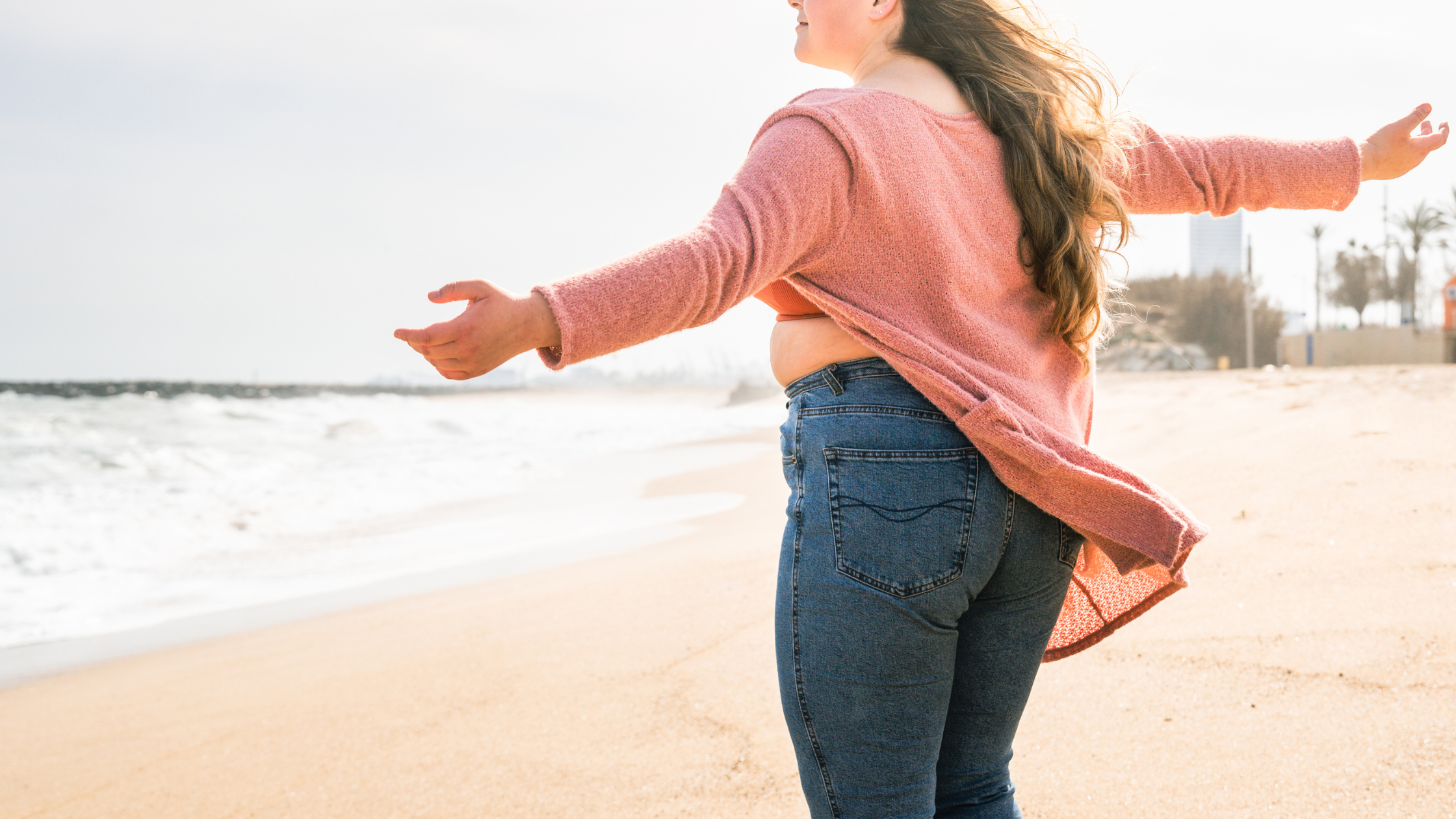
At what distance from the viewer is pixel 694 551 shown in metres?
4.77

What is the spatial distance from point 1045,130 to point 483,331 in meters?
0.75

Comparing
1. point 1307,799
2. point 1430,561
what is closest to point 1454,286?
point 1430,561

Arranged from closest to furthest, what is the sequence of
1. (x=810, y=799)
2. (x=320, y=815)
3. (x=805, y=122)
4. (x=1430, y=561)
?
1. (x=805, y=122)
2. (x=810, y=799)
3. (x=320, y=815)
4. (x=1430, y=561)

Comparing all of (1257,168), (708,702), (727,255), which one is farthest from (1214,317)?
(727,255)

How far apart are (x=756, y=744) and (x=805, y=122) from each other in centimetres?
184

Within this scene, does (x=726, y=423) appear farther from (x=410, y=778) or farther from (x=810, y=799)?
(x=810, y=799)

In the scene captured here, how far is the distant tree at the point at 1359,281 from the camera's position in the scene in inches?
1412

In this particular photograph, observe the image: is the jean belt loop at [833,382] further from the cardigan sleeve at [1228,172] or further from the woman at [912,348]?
the cardigan sleeve at [1228,172]

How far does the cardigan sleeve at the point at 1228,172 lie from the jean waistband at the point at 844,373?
0.54 metres

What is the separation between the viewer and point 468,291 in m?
0.86

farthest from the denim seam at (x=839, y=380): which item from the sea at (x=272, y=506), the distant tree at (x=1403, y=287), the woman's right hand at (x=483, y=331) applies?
the distant tree at (x=1403, y=287)

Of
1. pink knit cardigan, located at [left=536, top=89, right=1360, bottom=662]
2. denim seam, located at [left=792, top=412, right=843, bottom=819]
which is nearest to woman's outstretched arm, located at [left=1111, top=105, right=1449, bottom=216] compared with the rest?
pink knit cardigan, located at [left=536, top=89, right=1360, bottom=662]

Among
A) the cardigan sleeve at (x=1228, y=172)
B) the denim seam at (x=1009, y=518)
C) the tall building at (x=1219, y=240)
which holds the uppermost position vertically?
the tall building at (x=1219, y=240)

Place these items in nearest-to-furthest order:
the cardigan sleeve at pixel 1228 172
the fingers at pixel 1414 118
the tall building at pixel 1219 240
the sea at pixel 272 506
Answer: the cardigan sleeve at pixel 1228 172, the fingers at pixel 1414 118, the sea at pixel 272 506, the tall building at pixel 1219 240
